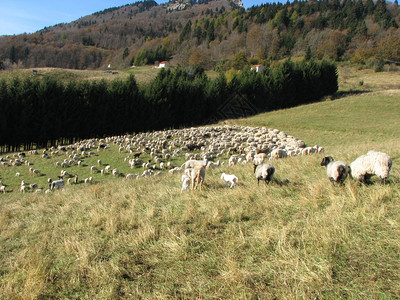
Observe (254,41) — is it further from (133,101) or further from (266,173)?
(266,173)

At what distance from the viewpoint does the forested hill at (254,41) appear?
9600 cm

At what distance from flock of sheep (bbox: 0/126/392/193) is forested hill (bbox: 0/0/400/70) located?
7305cm

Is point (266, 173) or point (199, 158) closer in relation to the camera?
point (266, 173)

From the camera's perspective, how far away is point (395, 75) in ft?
228

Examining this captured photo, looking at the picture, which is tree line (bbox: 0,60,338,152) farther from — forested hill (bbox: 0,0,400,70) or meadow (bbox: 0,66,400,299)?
forested hill (bbox: 0,0,400,70)

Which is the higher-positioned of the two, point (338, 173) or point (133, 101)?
point (133, 101)

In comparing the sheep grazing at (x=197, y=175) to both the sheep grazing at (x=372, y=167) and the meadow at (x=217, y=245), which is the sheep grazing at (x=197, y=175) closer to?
the meadow at (x=217, y=245)

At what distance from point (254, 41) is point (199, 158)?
112901 millimetres

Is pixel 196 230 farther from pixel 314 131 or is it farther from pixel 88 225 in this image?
pixel 314 131

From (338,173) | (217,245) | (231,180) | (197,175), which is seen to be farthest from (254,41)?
(217,245)

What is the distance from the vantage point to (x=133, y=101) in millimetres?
37688

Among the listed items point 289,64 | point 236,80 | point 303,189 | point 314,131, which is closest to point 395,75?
point 289,64

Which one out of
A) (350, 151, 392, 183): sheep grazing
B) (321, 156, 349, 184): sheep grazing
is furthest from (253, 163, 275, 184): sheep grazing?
(350, 151, 392, 183): sheep grazing

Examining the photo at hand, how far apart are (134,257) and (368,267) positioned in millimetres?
3217
